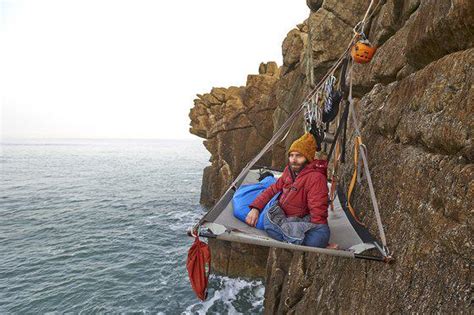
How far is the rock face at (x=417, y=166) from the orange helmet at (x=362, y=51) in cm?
24

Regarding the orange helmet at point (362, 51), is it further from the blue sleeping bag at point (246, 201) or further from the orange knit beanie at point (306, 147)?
the blue sleeping bag at point (246, 201)

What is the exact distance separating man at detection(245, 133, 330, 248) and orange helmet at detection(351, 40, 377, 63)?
2624 mm

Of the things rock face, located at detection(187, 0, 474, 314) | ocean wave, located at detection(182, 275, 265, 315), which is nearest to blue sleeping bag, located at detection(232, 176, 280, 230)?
rock face, located at detection(187, 0, 474, 314)

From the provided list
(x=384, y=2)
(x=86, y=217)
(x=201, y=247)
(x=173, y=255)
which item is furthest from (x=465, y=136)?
(x=86, y=217)

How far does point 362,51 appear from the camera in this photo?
634 centimetres

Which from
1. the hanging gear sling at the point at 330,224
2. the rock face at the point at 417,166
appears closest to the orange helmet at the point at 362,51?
the hanging gear sling at the point at 330,224

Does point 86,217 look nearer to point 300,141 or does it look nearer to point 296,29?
point 296,29

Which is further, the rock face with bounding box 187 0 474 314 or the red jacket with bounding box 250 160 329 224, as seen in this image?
the red jacket with bounding box 250 160 329 224

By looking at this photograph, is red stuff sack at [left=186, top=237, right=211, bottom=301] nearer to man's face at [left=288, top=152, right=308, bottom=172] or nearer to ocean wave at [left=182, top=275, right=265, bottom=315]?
man's face at [left=288, top=152, right=308, bottom=172]

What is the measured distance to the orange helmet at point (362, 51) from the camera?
632 centimetres

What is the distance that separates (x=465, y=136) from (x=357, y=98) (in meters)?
5.14

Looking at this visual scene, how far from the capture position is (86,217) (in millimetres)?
38969

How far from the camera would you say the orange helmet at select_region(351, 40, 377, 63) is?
6.32 metres

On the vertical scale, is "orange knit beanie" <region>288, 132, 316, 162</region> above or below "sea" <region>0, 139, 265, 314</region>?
above
